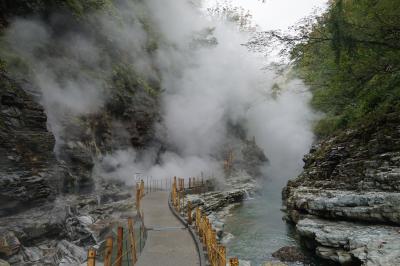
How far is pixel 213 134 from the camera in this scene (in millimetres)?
30719

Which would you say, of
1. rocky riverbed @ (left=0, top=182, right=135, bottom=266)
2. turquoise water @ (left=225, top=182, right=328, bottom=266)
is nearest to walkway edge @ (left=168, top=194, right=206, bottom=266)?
turquoise water @ (left=225, top=182, right=328, bottom=266)

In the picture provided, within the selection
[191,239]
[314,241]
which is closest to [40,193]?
[191,239]

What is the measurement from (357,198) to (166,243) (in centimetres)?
608

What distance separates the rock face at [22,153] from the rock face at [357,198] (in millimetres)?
9072

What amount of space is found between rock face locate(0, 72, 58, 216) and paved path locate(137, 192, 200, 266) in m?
3.96

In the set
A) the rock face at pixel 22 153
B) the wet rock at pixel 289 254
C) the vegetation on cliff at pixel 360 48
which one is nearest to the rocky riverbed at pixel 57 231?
the rock face at pixel 22 153

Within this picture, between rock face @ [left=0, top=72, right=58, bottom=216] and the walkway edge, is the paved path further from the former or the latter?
rock face @ [left=0, top=72, right=58, bottom=216]

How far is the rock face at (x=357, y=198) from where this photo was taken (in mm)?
8461

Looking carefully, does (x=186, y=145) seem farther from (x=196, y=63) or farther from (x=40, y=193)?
(x=40, y=193)

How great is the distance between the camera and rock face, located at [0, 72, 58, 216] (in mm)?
9750

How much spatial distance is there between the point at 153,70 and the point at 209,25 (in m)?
15.8

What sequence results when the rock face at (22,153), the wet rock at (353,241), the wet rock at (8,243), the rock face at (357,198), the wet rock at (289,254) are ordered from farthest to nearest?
the wet rock at (289,254) → the rock face at (22,153) → the rock face at (357,198) → the wet rock at (8,243) → the wet rock at (353,241)

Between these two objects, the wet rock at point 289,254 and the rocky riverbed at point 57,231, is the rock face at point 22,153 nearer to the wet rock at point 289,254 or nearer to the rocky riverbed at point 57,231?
the rocky riverbed at point 57,231

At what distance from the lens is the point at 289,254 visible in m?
10.7
